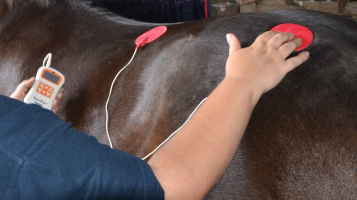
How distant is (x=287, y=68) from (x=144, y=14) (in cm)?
166

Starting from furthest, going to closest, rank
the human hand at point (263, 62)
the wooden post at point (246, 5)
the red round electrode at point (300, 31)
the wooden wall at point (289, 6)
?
1. the wooden post at point (246, 5)
2. the wooden wall at point (289, 6)
3. the red round electrode at point (300, 31)
4. the human hand at point (263, 62)

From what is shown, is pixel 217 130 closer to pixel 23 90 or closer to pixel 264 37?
pixel 264 37

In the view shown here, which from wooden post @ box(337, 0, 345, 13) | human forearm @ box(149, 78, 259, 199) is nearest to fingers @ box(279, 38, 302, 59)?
human forearm @ box(149, 78, 259, 199)

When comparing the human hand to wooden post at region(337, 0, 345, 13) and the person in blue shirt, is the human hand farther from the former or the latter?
wooden post at region(337, 0, 345, 13)

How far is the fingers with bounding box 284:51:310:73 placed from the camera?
578 mm

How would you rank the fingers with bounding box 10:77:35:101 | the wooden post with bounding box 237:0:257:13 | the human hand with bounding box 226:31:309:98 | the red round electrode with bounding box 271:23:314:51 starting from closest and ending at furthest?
1. the human hand with bounding box 226:31:309:98
2. the red round electrode with bounding box 271:23:314:51
3. the fingers with bounding box 10:77:35:101
4. the wooden post with bounding box 237:0:257:13

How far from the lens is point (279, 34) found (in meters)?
0.61

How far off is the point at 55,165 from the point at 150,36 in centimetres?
66

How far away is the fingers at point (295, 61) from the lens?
0.58 meters

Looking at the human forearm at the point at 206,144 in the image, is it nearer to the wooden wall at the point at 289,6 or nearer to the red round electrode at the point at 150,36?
the red round electrode at the point at 150,36

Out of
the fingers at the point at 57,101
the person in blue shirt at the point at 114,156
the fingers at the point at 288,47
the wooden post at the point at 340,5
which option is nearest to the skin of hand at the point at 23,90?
the fingers at the point at 57,101

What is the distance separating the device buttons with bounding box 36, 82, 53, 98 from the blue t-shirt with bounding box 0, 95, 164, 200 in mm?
599

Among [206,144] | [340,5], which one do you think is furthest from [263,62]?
[340,5]

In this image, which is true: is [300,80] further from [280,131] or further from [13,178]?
[13,178]
